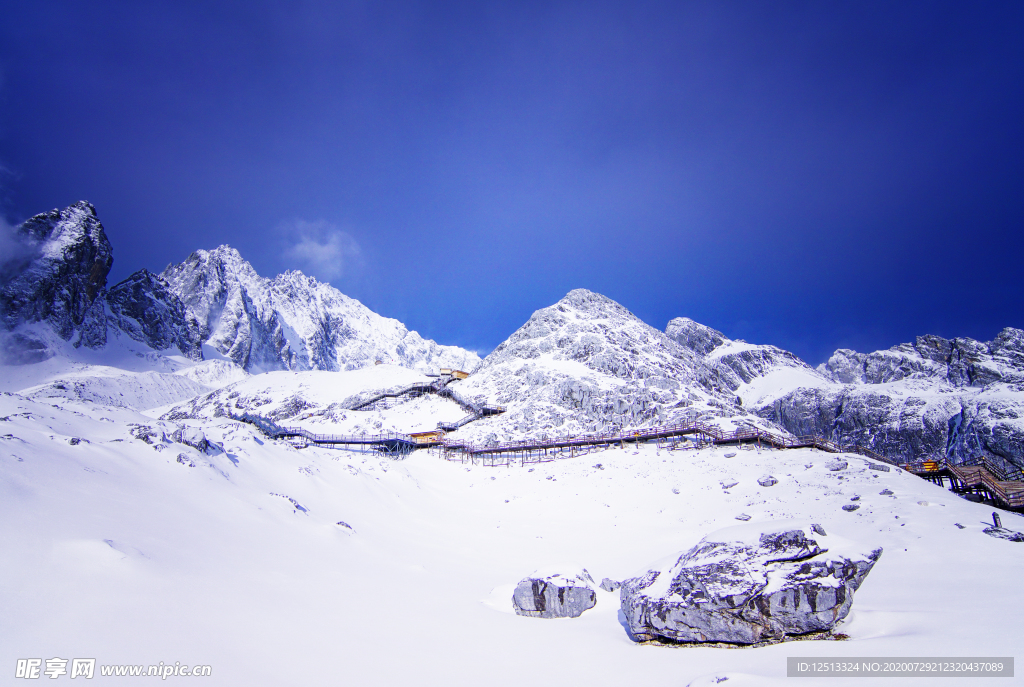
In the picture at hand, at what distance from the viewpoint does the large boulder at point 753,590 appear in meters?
8.97

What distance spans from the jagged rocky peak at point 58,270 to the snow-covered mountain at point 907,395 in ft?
515

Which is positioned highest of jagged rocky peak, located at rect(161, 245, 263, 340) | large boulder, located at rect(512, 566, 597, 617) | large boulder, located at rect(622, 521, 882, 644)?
jagged rocky peak, located at rect(161, 245, 263, 340)

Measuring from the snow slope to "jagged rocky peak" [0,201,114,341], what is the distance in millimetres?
128127

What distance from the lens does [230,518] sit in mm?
15695

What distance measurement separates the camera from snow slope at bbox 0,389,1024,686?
758 cm

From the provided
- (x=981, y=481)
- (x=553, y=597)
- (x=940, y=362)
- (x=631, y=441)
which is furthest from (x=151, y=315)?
(x=940, y=362)

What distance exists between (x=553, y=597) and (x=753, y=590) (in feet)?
18.4

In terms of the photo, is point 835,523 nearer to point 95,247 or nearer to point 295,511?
point 295,511

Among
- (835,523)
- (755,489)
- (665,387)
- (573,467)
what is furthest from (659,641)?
(665,387)

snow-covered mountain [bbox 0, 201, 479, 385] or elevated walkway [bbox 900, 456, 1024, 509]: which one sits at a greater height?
snow-covered mountain [bbox 0, 201, 479, 385]

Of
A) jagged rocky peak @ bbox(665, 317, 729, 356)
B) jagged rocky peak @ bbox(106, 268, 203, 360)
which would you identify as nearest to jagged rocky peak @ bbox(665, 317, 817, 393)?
jagged rocky peak @ bbox(665, 317, 729, 356)

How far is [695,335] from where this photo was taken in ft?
533

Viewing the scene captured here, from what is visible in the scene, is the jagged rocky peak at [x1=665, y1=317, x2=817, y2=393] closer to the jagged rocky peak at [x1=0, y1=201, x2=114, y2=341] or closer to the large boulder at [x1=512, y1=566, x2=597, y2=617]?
the large boulder at [x1=512, y1=566, x2=597, y2=617]

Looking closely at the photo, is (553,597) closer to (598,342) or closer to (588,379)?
(588,379)
